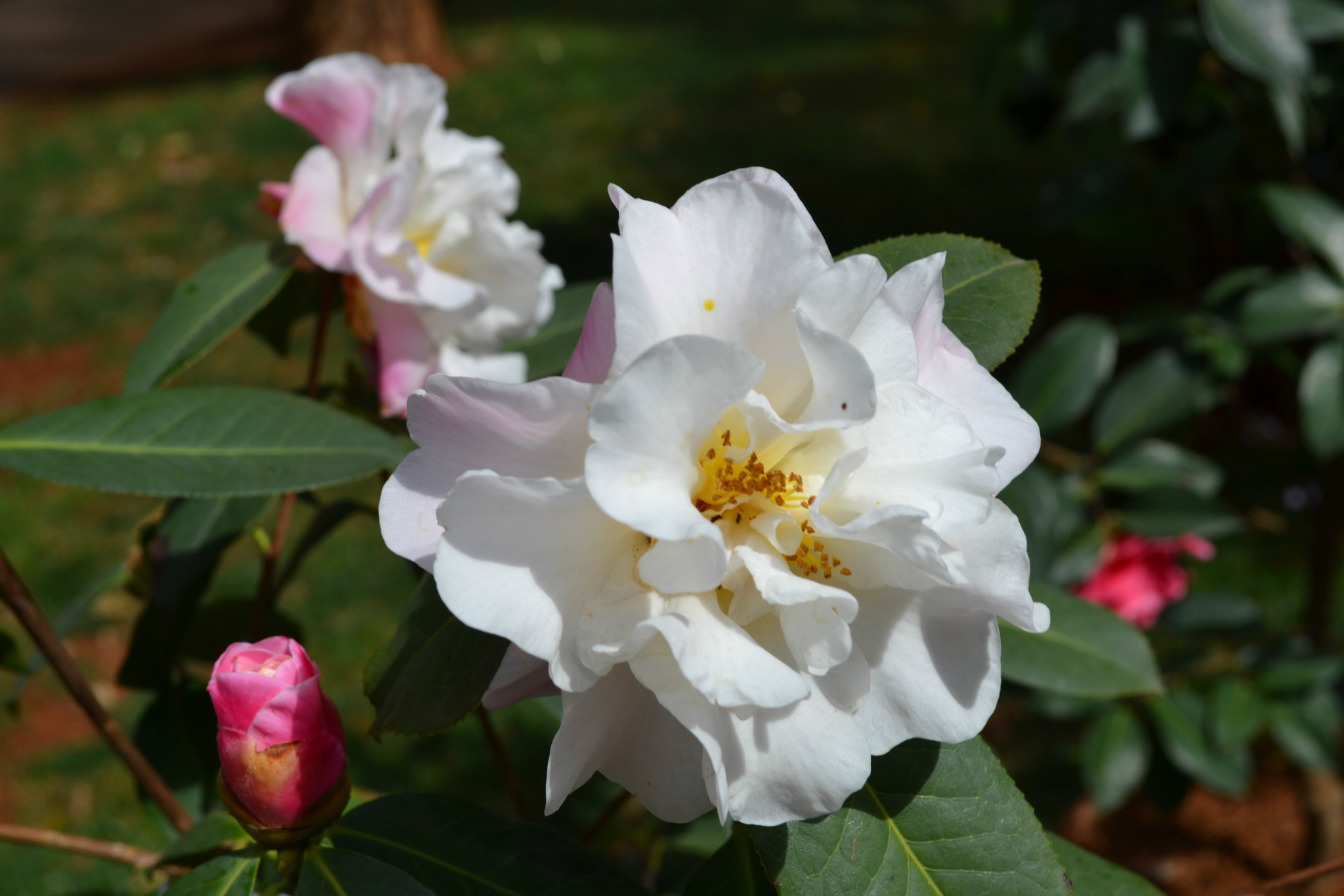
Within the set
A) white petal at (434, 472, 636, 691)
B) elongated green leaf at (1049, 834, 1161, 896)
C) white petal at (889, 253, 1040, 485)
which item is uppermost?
white petal at (889, 253, 1040, 485)

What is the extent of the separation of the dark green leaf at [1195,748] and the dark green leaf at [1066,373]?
0.54 metres

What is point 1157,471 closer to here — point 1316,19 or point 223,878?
point 1316,19

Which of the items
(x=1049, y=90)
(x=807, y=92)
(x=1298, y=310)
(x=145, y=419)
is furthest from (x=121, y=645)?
(x=807, y=92)

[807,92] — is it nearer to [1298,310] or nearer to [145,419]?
[1298,310]

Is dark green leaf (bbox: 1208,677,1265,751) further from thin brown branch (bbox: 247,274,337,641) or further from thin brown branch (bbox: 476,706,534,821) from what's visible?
thin brown branch (bbox: 247,274,337,641)

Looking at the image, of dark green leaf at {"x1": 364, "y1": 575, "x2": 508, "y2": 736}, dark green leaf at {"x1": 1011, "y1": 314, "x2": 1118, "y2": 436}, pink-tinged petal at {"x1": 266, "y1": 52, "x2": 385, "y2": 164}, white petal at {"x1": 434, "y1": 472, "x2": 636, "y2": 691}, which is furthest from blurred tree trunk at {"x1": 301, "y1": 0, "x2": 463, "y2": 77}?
white petal at {"x1": 434, "y1": 472, "x2": 636, "y2": 691}

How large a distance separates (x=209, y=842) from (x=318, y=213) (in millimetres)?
590

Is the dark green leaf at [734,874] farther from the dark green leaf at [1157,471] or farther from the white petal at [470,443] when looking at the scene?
the dark green leaf at [1157,471]

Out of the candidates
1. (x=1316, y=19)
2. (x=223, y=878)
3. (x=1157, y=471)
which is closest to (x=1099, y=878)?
(x=223, y=878)

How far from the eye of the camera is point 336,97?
1.07m

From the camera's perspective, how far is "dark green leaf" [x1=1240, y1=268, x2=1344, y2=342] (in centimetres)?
165

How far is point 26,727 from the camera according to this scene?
3150 mm

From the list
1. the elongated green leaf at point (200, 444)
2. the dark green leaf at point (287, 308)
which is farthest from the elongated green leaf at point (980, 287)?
the dark green leaf at point (287, 308)

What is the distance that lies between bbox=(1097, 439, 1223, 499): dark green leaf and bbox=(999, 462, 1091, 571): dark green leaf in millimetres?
100
